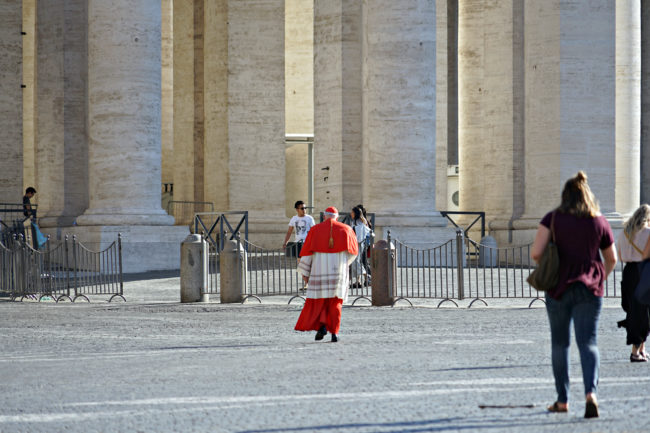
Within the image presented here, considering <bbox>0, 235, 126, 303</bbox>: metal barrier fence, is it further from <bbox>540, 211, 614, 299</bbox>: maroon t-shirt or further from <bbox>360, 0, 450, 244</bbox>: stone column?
<bbox>540, 211, 614, 299</bbox>: maroon t-shirt

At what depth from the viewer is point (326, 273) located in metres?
13.5

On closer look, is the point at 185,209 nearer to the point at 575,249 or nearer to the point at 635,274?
the point at 635,274

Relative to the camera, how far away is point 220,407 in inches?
324

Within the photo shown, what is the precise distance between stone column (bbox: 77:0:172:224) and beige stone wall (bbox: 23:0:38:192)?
17.1 metres

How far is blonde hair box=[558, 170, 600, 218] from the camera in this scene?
314 inches

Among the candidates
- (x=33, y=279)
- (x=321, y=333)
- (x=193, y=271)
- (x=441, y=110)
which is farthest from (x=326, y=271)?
(x=441, y=110)

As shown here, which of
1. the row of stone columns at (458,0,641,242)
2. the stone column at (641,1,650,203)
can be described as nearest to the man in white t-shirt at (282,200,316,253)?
the row of stone columns at (458,0,641,242)

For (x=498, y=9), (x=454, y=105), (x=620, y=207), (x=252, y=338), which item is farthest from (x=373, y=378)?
(x=454, y=105)

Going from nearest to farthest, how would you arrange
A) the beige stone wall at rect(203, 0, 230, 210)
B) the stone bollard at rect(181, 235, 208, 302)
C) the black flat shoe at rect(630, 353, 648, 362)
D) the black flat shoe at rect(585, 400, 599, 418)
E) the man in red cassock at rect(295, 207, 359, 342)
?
the black flat shoe at rect(585, 400, 599, 418), the black flat shoe at rect(630, 353, 648, 362), the man in red cassock at rect(295, 207, 359, 342), the stone bollard at rect(181, 235, 208, 302), the beige stone wall at rect(203, 0, 230, 210)

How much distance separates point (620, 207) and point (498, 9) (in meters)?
7.17

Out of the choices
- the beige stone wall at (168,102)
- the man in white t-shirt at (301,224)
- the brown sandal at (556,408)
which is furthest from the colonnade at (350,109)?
the brown sandal at (556,408)

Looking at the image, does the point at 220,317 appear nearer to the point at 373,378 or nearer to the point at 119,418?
the point at 373,378

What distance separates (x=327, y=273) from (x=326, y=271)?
1.2 inches

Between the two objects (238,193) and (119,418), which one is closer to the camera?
(119,418)
